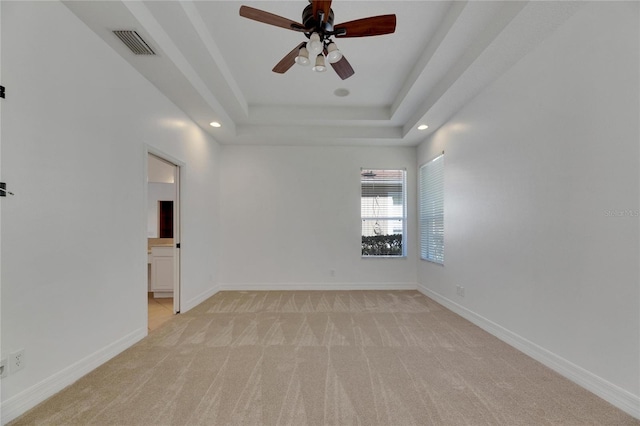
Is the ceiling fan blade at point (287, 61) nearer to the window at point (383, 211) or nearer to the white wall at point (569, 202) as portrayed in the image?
the white wall at point (569, 202)

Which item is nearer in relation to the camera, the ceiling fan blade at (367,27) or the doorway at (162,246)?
the ceiling fan blade at (367,27)

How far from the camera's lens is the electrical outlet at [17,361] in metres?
1.74

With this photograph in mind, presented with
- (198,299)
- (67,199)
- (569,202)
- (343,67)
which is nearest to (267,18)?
(343,67)

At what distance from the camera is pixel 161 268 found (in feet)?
15.4

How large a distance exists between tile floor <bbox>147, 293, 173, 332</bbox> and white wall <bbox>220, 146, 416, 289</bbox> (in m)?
1.13

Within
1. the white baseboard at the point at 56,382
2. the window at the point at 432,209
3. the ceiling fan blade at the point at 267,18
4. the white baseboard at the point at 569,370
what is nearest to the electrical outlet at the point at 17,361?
the white baseboard at the point at 56,382

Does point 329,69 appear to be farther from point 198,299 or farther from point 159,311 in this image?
point 159,311

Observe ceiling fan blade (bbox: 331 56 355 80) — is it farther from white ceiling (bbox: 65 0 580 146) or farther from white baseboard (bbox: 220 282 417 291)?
white baseboard (bbox: 220 282 417 291)

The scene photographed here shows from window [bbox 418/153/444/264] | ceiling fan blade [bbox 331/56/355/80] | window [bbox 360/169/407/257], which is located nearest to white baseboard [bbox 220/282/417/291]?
window [bbox 360/169/407/257]

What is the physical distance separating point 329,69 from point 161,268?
13.1 feet

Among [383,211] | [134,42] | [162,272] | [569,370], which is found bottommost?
[569,370]

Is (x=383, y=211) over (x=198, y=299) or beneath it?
over

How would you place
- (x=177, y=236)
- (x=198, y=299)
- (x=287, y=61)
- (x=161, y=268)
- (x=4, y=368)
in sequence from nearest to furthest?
1. (x=4, y=368)
2. (x=287, y=61)
3. (x=177, y=236)
4. (x=198, y=299)
5. (x=161, y=268)

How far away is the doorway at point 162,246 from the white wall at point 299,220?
0.96 meters
